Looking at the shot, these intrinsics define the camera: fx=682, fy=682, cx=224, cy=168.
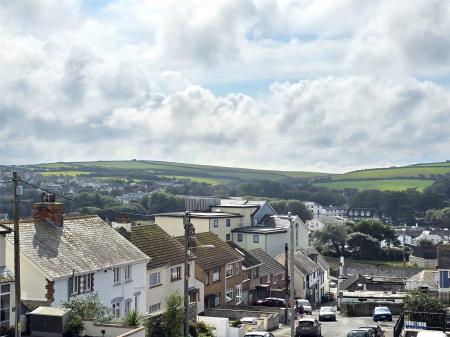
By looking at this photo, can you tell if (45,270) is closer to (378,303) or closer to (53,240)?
(53,240)

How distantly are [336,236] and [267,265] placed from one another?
60267 millimetres

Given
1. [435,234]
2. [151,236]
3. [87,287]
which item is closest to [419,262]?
[435,234]

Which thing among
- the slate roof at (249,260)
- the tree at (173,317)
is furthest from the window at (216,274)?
the tree at (173,317)

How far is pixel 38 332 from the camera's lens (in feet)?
102

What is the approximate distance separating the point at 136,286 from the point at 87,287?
6659 millimetres

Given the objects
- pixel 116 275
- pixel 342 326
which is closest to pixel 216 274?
pixel 342 326

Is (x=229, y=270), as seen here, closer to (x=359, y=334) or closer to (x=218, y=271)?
(x=218, y=271)

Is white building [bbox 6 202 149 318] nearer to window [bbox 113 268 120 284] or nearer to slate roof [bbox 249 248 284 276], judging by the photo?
window [bbox 113 268 120 284]

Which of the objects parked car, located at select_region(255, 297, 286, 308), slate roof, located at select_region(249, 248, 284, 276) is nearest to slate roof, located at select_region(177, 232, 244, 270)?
parked car, located at select_region(255, 297, 286, 308)

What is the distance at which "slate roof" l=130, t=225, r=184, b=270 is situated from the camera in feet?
163

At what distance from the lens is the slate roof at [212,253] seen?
Result: 58875 mm

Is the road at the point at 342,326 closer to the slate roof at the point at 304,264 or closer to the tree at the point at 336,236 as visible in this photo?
the slate roof at the point at 304,264

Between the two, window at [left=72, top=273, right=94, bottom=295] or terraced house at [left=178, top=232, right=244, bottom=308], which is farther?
terraced house at [left=178, top=232, right=244, bottom=308]

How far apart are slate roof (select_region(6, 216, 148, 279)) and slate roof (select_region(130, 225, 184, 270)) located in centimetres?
319
